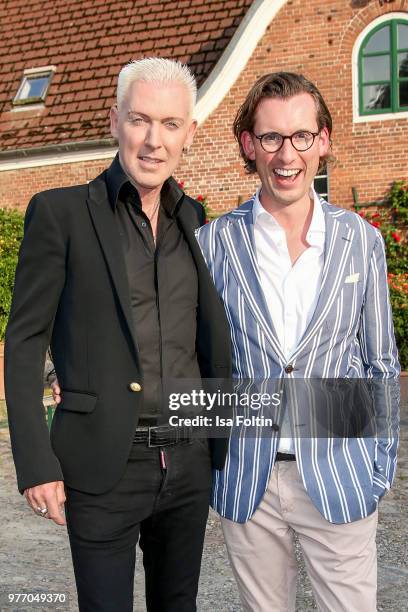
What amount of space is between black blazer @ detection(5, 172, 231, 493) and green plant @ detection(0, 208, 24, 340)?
10277 millimetres

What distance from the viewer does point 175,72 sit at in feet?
8.56

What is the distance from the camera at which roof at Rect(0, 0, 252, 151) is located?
15.4 m

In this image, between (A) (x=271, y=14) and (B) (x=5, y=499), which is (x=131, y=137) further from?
(A) (x=271, y=14)

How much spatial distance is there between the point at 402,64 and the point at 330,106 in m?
1.46

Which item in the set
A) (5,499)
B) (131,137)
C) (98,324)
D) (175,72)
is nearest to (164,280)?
(98,324)

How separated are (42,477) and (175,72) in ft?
4.54

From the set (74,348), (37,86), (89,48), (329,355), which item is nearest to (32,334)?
(74,348)

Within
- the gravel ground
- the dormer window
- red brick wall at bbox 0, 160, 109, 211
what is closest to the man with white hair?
the gravel ground

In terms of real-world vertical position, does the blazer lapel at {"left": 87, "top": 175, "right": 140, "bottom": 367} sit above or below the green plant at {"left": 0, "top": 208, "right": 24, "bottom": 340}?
below

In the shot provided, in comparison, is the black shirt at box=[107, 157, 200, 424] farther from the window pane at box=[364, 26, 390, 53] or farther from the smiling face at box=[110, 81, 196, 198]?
the window pane at box=[364, 26, 390, 53]

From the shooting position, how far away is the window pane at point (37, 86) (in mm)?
16734

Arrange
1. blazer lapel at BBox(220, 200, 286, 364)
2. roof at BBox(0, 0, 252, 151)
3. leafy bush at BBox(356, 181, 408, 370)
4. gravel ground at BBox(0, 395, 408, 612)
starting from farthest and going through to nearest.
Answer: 1. roof at BBox(0, 0, 252, 151)
2. leafy bush at BBox(356, 181, 408, 370)
3. gravel ground at BBox(0, 395, 408, 612)
4. blazer lapel at BBox(220, 200, 286, 364)

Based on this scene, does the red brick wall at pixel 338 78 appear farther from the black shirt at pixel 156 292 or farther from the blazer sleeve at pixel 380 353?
the black shirt at pixel 156 292

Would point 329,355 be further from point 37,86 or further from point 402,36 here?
point 37,86
